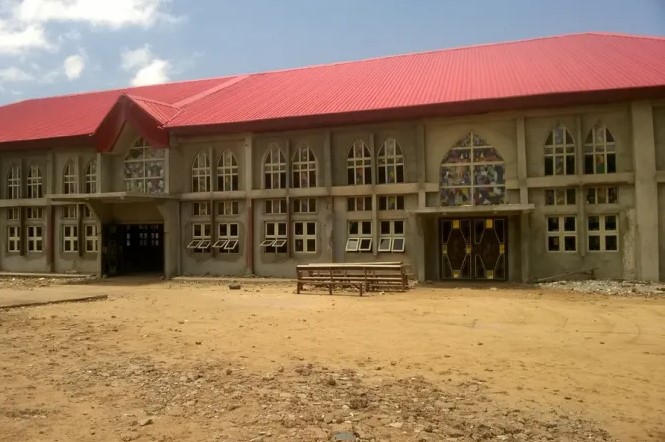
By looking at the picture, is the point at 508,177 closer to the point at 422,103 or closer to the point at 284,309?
the point at 422,103

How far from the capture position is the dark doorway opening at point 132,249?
24.5 meters

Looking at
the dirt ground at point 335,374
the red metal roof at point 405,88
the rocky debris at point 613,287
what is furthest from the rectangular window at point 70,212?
the rocky debris at point 613,287

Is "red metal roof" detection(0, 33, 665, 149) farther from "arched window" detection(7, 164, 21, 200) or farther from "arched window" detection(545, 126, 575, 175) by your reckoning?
"arched window" detection(7, 164, 21, 200)

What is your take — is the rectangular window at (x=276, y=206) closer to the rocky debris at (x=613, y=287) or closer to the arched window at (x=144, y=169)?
the arched window at (x=144, y=169)

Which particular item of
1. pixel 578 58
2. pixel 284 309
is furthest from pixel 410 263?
pixel 578 58

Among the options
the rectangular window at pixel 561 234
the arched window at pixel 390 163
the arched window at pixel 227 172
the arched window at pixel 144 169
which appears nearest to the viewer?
the rectangular window at pixel 561 234

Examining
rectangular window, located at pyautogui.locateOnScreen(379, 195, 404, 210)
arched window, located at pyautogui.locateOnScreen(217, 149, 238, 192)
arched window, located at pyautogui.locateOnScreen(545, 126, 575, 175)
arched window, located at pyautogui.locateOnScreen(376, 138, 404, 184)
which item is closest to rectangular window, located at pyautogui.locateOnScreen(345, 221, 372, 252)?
rectangular window, located at pyautogui.locateOnScreen(379, 195, 404, 210)

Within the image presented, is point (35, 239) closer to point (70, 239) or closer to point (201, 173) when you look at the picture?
point (70, 239)

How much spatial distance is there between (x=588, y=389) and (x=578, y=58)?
17.9 m

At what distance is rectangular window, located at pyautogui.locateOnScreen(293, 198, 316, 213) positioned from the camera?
847 inches

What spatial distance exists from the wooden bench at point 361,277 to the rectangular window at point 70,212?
41.4 ft

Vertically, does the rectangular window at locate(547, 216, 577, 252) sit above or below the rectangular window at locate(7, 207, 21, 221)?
below

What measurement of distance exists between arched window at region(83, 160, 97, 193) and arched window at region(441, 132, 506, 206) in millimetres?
14354

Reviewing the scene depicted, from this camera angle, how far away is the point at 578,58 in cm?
2155
